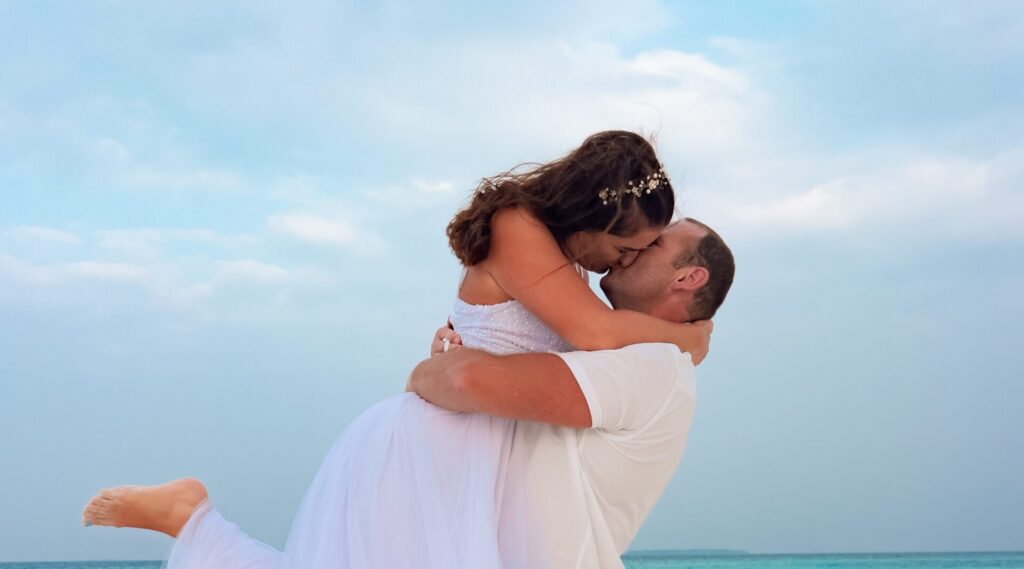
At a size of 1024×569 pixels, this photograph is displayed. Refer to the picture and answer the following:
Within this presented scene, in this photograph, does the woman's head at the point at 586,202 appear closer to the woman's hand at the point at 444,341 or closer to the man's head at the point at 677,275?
the man's head at the point at 677,275

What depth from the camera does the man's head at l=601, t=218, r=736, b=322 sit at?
3.31 metres

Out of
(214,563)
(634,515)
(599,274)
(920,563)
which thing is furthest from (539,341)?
(920,563)

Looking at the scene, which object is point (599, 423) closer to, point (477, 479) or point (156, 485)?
point (477, 479)

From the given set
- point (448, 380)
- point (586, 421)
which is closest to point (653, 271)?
point (586, 421)

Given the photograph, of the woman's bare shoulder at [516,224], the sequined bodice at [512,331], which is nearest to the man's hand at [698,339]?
the sequined bodice at [512,331]

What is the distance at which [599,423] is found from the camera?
2.80 metres

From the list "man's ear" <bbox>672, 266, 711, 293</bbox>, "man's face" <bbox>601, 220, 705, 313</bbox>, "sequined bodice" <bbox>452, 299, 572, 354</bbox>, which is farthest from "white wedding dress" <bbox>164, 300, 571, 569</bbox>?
"man's ear" <bbox>672, 266, 711, 293</bbox>

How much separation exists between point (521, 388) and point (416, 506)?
51cm

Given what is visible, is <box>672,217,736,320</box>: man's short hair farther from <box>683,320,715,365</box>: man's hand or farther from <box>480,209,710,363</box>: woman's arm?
<box>480,209,710,363</box>: woman's arm

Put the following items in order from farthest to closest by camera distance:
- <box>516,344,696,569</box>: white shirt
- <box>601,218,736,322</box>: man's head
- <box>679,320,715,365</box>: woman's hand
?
<box>601,218,736,322</box>: man's head
<box>679,320,715,365</box>: woman's hand
<box>516,344,696,569</box>: white shirt

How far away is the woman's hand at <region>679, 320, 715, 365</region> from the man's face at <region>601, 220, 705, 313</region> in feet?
0.49

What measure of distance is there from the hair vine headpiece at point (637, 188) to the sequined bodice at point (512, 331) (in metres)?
0.44

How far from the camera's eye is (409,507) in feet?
9.55

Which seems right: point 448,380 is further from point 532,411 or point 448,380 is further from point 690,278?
point 690,278
